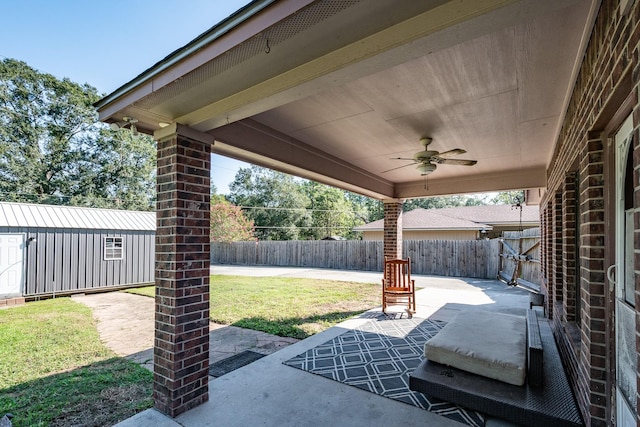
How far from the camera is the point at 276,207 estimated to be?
1144 inches

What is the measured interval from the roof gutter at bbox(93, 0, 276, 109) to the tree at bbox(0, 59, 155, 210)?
18741mm

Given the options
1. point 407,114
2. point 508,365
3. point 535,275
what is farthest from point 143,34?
point 535,275

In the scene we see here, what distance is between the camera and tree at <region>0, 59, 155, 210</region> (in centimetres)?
1705

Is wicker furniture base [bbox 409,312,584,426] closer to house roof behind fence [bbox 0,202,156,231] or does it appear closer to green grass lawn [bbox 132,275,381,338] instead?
green grass lawn [bbox 132,275,381,338]

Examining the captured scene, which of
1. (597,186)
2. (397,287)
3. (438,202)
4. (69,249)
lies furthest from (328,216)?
(597,186)

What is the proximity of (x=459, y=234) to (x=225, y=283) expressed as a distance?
1153cm

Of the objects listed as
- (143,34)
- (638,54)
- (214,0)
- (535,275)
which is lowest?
(535,275)

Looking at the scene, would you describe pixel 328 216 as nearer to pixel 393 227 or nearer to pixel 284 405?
pixel 393 227

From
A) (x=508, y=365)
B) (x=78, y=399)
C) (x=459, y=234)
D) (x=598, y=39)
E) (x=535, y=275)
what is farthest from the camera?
(x=459, y=234)

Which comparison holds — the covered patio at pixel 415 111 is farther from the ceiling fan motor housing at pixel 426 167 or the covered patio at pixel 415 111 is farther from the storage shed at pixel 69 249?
the storage shed at pixel 69 249

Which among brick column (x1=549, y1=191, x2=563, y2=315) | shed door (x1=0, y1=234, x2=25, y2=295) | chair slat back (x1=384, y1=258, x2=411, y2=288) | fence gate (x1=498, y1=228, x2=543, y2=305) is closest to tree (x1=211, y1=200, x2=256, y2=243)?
shed door (x1=0, y1=234, x2=25, y2=295)

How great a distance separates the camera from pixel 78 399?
3105 mm

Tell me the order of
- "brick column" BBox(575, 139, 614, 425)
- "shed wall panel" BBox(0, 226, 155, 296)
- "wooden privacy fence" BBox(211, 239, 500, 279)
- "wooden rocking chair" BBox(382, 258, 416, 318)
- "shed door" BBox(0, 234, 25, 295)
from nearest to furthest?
"brick column" BBox(575, 139, 614, 425) < "wooden rocking chair" BBox(382, 258, 416, 318) < "shed door" BBox(0, 234, 25, 295) < "shed wall panel" BBox(0, 226, 155, 296) < "wooden privacy fence" BBox(211, 239, 500, 279)

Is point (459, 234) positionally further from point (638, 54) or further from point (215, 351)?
point (638, 54)
